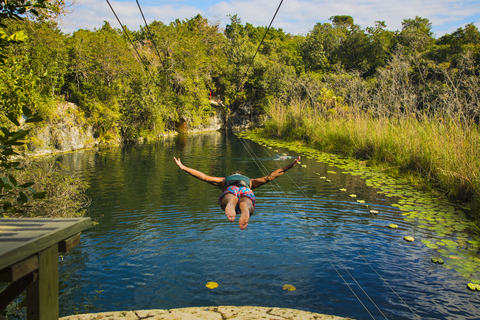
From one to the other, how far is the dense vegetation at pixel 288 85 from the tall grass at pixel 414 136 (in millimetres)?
44

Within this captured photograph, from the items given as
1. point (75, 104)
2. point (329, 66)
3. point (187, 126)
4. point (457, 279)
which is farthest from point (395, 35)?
point (457, 279)

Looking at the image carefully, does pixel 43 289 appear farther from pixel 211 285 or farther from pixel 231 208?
pixel 211 285

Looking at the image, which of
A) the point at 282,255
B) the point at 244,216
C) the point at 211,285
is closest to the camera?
the point at 244,216

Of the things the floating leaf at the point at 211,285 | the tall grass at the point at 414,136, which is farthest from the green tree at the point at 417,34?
the floating leaf at the point at 211,285

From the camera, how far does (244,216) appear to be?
4000 millimetres

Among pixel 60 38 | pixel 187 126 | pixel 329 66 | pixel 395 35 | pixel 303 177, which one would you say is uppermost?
pixel 395 35

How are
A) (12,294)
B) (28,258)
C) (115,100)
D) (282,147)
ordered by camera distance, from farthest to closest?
(115,100) → (282,147) → (12,294) → (28,258)

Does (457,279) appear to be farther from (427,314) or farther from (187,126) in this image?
(187,126)

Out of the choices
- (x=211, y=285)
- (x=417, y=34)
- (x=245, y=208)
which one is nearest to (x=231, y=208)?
(x=245, y=208)

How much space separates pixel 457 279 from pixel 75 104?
20.5m

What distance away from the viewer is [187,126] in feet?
102

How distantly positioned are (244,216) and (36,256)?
2.41 m

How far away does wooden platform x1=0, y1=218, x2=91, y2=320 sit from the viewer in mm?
1741

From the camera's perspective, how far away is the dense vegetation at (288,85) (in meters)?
8.33
